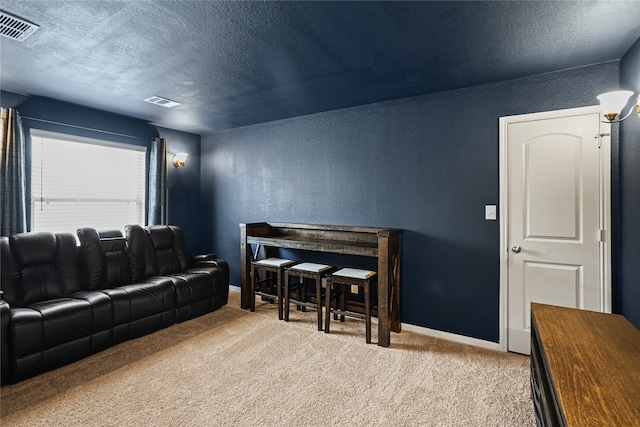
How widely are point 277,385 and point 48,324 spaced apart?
5.85ft

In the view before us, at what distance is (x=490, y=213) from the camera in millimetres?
2916

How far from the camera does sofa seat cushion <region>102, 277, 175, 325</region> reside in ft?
9.55

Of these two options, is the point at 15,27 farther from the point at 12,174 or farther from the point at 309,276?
the point at 309,276

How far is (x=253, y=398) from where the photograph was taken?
2154 mm

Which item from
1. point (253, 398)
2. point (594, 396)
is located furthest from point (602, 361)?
point (253, 398)

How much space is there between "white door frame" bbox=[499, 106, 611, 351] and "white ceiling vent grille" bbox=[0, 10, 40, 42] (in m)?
3.58

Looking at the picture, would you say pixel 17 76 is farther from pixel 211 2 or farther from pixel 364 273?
pixel 364 273

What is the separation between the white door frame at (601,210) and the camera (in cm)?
244

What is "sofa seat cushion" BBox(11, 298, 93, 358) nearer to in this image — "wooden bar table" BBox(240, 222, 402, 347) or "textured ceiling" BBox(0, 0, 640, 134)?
"wooden bar table" BBox(240, 222, 402, 347)

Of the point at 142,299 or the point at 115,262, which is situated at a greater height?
the point at 115,262

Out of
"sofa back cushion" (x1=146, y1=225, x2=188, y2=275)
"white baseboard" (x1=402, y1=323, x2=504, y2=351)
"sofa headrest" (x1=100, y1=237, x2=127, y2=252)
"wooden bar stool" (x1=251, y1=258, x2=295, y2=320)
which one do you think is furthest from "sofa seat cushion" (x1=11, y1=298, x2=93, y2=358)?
"white baseboard" (x1=402, y1=323, x2=504, y2=351)

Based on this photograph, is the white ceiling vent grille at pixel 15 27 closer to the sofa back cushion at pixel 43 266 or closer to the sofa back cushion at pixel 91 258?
the sofa back cushion at pixel 43 266

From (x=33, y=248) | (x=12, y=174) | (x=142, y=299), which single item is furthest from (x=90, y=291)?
(x=12, y=174)

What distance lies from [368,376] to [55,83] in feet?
12.5
